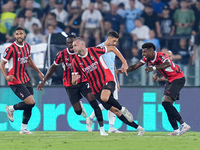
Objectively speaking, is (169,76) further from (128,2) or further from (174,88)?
(128,2)

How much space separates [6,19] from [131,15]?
402 cm

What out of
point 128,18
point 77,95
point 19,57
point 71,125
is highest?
point 128,18

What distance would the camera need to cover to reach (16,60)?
1063 cm

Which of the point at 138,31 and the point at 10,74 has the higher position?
the point at 138,31

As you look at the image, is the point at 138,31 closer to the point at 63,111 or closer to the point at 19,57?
the point at 63,111

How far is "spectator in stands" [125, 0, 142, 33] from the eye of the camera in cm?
1683

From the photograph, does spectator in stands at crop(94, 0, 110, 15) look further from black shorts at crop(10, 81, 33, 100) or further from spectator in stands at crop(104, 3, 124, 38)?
black shorts at crop(10, 81, 33, 100)

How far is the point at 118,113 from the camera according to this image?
985 centimetres

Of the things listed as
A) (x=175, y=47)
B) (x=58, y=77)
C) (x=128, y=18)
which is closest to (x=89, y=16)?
(x=128, y=18)

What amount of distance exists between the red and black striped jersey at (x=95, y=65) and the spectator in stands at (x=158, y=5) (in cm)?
781

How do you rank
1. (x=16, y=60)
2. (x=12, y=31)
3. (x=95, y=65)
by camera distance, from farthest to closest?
1. (x=12, y=31)
2. (x=16, y=60)
3. (x=95, y=65)

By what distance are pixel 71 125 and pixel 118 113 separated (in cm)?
311

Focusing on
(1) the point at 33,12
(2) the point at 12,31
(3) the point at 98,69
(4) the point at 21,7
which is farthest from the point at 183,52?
(3) the point at 98,69

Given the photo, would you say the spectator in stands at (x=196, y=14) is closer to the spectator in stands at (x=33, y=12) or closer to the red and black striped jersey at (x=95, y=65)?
the spectator in stands at (x=33, y=12)
